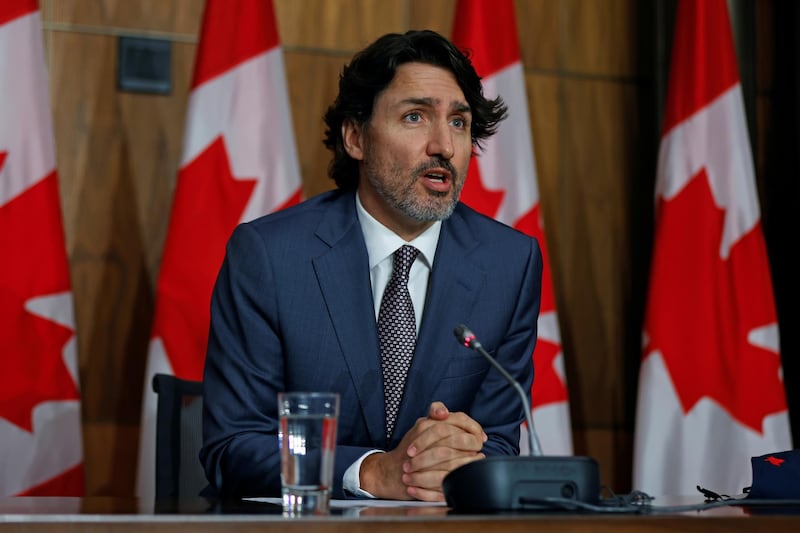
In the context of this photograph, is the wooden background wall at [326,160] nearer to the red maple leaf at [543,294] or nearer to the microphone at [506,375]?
the red maple leaf at [543,294]

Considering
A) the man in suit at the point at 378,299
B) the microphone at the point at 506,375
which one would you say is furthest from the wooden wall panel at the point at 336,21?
the microphone at the point at 506,375

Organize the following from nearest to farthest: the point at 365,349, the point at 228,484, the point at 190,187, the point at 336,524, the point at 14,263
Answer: the point at 336,524 → the point at 228,484 → the point at 365,349 → the point at 14,263 → the point at 190,187

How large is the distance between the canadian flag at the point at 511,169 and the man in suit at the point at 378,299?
37.7 inches

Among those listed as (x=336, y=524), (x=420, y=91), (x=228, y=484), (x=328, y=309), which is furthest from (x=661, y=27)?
(x=336, y=524)

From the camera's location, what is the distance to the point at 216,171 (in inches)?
127

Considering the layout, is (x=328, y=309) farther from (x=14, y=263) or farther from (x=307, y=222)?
(x=14, y=263)

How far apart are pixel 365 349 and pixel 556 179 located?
2.07 metres

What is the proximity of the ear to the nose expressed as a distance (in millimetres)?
249

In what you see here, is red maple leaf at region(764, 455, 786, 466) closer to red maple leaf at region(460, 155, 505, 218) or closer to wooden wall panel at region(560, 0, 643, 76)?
red maple leaf at region(460, 155, 505, 218)

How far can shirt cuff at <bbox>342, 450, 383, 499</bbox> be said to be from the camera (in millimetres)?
1808

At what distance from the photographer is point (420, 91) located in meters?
2.45

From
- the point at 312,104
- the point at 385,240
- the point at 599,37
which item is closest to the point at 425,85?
the point at 385,240

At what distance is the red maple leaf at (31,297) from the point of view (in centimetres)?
291

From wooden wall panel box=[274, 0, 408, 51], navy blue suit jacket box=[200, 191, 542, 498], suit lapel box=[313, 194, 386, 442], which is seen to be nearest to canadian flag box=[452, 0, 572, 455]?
wooden wall panel box=[274, 0, 408, 51]
